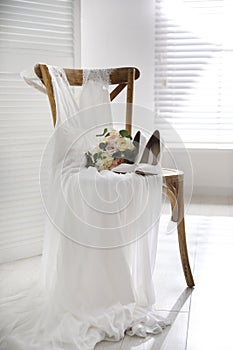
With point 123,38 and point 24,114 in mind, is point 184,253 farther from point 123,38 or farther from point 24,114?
point 123,38

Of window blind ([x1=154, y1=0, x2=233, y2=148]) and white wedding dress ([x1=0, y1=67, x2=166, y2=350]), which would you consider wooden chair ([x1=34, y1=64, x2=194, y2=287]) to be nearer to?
white wedding dress ([x1=0, y1=67, x2=166, y2=350])

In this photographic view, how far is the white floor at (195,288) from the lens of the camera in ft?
6.64

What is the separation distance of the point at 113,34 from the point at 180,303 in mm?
2576

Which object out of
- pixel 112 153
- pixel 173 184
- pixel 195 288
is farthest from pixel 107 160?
pixel 195 288

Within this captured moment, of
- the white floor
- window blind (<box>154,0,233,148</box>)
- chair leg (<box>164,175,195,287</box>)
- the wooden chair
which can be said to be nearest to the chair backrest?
the wooden chair

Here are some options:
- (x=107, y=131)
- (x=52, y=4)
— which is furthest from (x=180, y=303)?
(x=52, y=4)

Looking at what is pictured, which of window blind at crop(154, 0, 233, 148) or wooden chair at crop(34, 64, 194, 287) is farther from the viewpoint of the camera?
window blind at crop(154, 0, 233, 148)

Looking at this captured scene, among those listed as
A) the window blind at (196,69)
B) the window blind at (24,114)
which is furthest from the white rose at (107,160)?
the window blind at (196,69)

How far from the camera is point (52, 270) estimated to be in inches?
92.7

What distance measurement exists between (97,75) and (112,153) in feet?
1.86

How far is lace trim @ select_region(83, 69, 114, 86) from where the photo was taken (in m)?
2.71

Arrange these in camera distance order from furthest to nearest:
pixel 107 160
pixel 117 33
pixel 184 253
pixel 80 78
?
pixel 117 33
pixel 80 78
pixel 184 253
pixel 107 160

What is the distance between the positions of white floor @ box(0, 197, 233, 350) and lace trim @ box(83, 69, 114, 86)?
915 millimetres

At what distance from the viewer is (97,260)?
2180 millimetres
